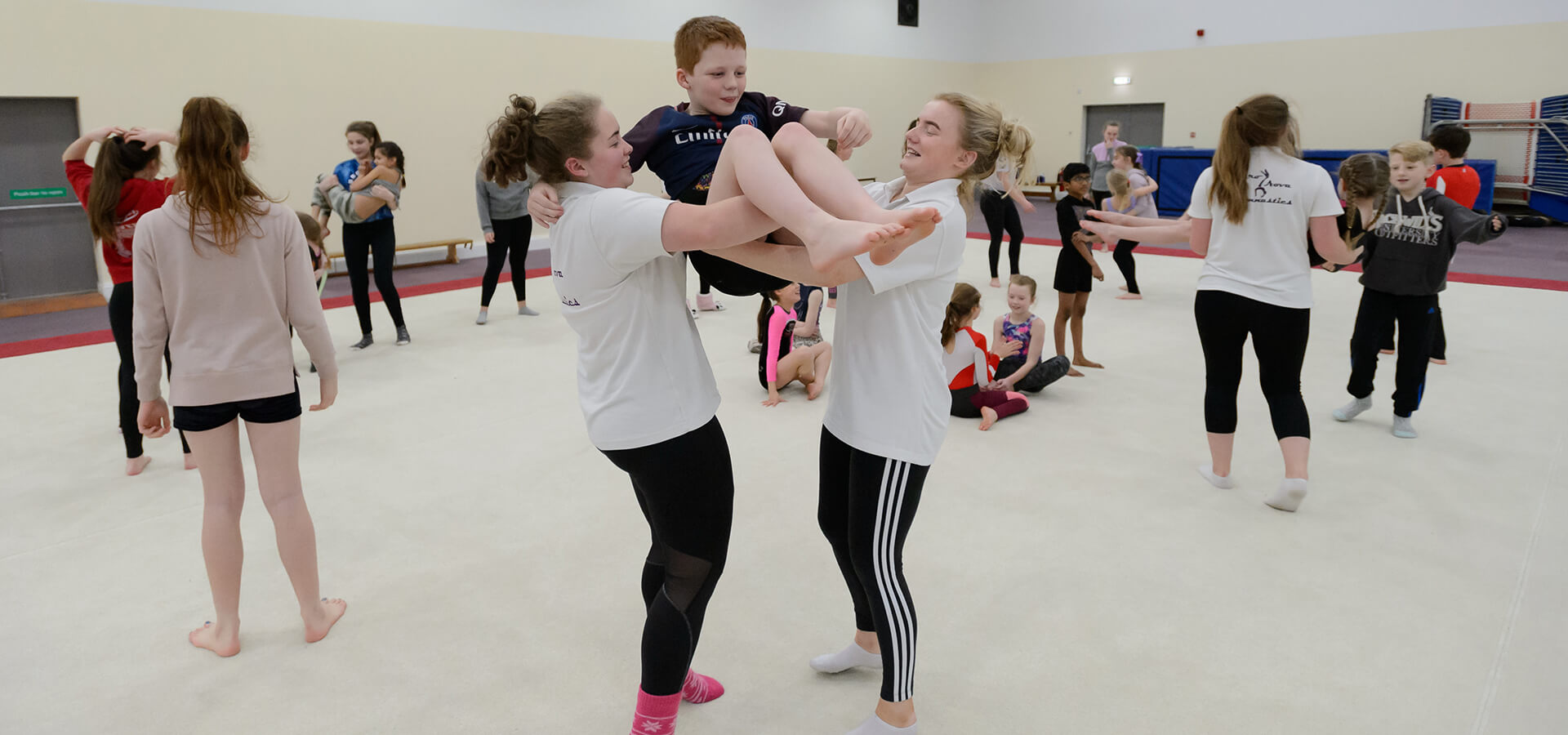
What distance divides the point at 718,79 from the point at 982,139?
0.74 m

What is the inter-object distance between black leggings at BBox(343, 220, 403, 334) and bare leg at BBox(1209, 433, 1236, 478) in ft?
17.0

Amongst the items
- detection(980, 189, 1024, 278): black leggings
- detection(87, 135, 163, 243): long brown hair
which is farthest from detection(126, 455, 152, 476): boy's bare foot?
detection(980, 189, 1024, 278): black leggings

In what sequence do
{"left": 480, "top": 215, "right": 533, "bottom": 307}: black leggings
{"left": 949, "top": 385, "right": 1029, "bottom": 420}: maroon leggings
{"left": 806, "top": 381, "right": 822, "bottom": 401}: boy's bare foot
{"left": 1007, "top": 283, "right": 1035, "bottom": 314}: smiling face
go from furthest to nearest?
1. {"left": 480, "top": 215, "right": 533, "bottom": 307}: black leggings
2. {"left": 806, "top": 381, "right": 822, "bottom": 401}: boy's bare foot
3. {"left": 1007, "top": 283, "right": 1035, "bottom": 314}: smiling face
4. {"left": 949, "top": 385, "right": 1029, "bottom": 420}: maroon leggings

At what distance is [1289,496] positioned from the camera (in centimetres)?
351

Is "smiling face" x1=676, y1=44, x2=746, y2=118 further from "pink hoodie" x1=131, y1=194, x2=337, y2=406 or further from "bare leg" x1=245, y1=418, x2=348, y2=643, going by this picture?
"bare leg" x1=245, y1=418, x2=348, y2=643

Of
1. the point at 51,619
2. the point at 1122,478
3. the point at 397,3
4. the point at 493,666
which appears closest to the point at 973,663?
the point at 493,666

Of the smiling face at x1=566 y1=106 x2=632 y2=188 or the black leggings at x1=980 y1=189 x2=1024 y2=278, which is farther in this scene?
the black leggings at x1=980 y1=189 x2=1024 y2=278

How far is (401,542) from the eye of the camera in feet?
11.1

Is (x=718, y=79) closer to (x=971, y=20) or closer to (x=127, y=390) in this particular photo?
(x=127, y=390)

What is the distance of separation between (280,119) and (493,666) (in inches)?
342

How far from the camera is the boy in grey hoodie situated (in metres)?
4.15

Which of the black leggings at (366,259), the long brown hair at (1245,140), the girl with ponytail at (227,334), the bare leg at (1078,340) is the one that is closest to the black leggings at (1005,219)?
the bare leg at (1078,340)

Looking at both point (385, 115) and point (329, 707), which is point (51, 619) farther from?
point (385, 115)

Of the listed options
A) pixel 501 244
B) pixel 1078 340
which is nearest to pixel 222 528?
pixel 1078 340
